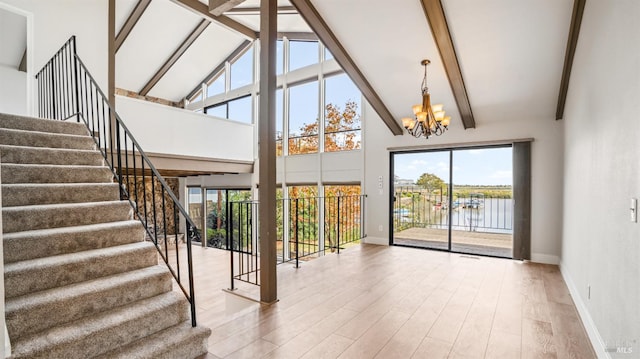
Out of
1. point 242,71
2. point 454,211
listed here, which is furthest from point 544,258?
point 242,71

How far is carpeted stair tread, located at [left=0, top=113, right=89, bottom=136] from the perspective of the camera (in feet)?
10.0

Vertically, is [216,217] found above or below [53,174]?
below

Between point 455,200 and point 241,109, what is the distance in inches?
249

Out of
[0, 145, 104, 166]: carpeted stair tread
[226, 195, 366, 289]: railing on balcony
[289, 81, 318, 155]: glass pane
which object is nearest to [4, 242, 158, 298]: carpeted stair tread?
[0, 145, 104, 166]: carpeted stair tread

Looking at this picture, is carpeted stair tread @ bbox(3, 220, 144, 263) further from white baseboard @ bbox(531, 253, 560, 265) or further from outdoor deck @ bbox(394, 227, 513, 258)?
white baseboard @ bbox(531, 253, 560, 265)

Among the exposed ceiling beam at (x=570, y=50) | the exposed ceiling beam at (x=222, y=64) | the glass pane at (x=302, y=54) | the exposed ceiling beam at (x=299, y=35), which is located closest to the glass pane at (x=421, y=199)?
the exposed ceiling beam at (x=570, y=50)

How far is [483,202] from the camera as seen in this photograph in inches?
209

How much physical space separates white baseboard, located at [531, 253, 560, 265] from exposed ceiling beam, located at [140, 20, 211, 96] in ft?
27.6

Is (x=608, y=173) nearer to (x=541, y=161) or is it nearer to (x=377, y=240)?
(x=541, y=161)

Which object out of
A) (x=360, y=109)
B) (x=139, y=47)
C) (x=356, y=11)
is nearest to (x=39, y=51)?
(x=139, y=47)

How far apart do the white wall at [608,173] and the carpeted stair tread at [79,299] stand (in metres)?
3.06

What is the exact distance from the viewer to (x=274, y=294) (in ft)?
10.4

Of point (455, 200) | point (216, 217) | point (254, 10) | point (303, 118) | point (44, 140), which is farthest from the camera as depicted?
point (216, 217)

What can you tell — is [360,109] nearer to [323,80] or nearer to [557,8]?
[323,80]
